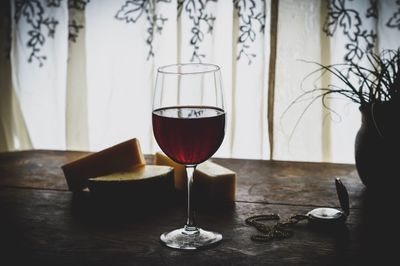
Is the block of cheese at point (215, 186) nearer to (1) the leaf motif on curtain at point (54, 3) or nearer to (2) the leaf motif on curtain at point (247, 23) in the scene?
(2) the leaf motif on curtain at point (247, 23)

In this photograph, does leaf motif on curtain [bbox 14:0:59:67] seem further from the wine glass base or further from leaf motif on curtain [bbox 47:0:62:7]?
the wine glass base

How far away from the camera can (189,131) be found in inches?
33.8

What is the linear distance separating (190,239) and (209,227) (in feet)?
0.27

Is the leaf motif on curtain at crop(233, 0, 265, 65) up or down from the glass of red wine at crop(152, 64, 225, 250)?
up

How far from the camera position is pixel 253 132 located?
2.38 meters

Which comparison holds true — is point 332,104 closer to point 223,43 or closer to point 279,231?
point 223,43

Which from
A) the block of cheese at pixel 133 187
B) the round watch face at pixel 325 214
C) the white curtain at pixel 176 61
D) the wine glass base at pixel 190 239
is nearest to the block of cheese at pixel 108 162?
the block of cheese at pixel 133 187

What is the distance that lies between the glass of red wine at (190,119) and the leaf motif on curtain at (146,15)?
1479 millimetres

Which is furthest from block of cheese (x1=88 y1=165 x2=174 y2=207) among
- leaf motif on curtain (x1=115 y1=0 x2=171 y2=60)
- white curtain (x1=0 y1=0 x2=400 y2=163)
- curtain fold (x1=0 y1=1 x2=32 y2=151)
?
curtain fold (x1=0 y1=1 x2=32 y2=151)

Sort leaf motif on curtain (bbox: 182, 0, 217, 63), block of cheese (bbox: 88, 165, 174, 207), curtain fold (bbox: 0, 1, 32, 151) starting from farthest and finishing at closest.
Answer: curtain fold (bbox: 0, 1, 32, 151)
leaf motif on curtain (bbox: 182, 0, 217, 63)
block of cheese (bbox: 88, 165, 174, 207)

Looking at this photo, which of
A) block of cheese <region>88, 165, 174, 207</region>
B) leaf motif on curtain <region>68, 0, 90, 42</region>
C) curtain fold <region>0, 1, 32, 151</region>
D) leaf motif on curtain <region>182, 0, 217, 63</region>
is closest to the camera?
block of cheese <region>88, 165, 174, 207</region>

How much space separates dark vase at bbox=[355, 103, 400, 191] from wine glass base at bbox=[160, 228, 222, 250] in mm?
401

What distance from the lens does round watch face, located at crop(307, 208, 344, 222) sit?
3.17 feet

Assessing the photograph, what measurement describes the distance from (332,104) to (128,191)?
1440 millimetres
